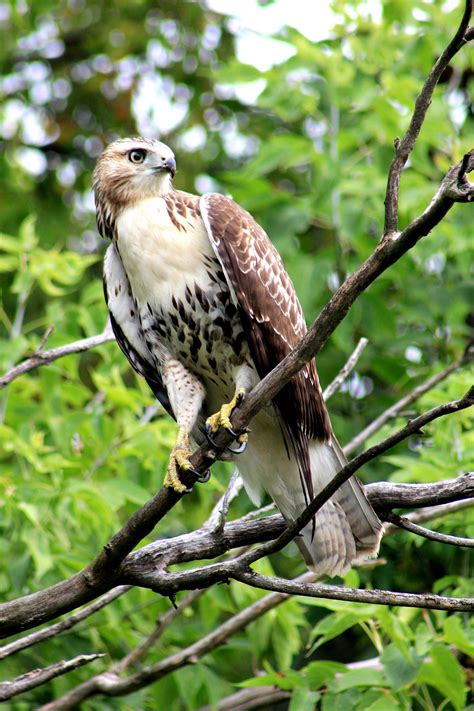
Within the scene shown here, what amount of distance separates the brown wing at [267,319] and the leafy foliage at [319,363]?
500 millimetres

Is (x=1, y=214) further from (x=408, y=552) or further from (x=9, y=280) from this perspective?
(x=408, y=552)

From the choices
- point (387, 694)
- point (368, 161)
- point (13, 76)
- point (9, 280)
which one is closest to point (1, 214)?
point (9, 280)

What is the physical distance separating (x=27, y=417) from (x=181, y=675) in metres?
1.32

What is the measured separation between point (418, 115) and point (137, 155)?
1786 millimetres

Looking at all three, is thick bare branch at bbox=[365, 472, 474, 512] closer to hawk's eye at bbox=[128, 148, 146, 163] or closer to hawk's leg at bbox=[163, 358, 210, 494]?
hawk's leg at bbox=[163, 358, 210, 494]

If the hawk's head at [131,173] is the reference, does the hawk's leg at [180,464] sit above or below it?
below

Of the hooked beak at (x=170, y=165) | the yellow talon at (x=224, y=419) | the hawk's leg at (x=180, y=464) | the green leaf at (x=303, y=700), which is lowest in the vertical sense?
the green leaf at (x=303, y=700)

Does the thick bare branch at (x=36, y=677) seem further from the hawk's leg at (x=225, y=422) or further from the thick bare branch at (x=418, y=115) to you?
the thick bare branch at (x=418, y=115)

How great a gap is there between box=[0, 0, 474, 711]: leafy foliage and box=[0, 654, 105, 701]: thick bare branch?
499mm

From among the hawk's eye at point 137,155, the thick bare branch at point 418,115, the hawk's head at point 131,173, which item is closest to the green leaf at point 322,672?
the thick bare branch at point 418,115

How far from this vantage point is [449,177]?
234cm

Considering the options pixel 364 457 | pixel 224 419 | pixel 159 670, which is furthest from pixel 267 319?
pixel 159 670

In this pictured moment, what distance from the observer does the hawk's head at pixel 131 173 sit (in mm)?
3830

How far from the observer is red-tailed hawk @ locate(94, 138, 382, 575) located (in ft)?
11.4
